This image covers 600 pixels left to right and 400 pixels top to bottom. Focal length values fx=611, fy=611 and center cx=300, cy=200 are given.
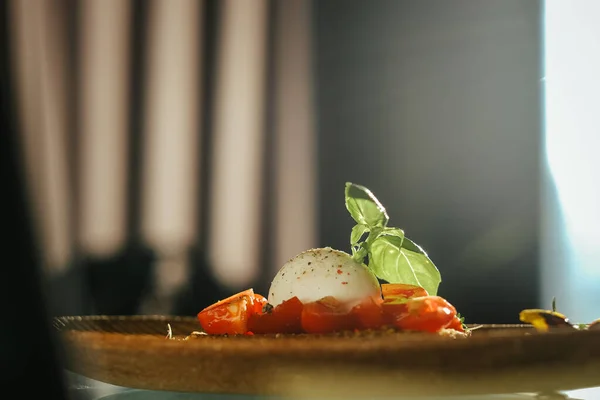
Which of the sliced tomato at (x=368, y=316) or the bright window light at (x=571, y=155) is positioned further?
the bright window light at (x=571, y=155)

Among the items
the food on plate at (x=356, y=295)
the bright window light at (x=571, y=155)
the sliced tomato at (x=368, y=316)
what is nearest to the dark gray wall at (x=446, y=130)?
the bright window light at (x=571, y=155)

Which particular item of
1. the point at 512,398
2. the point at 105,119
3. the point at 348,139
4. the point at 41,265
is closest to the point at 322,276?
the point at 512,398

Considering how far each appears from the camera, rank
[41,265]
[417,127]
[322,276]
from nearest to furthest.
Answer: [41,265]
[322,276]
[417,127]

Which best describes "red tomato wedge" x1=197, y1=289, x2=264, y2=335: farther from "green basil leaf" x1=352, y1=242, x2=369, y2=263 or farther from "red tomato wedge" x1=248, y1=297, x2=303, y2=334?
"green basil leaf" x1=352, y1=242, x2=369, y2=263

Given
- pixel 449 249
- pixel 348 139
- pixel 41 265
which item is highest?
pixel 348 139

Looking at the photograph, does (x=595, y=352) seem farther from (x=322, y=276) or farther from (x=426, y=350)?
(x=322, y=276)

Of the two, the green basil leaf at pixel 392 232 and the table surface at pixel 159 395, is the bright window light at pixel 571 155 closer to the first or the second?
the green basil leaf at pixel 392 232

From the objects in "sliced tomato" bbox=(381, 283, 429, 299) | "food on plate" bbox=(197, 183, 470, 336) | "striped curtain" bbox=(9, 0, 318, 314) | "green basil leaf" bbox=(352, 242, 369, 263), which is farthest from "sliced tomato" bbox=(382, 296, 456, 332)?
"striped curtain" bbox=(9, 0, 318, 314)
